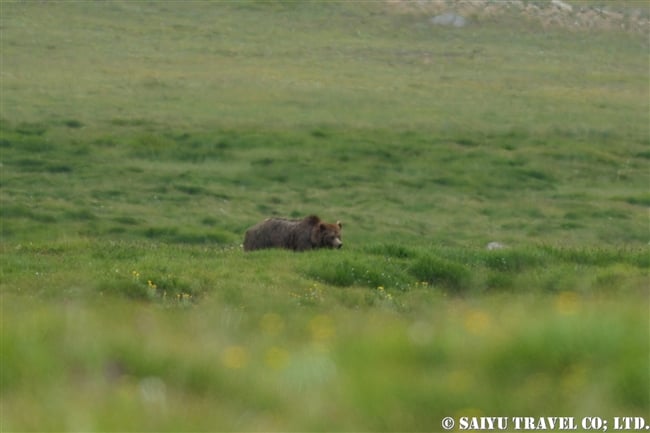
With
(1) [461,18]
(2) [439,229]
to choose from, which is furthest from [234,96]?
(1) [461,18]

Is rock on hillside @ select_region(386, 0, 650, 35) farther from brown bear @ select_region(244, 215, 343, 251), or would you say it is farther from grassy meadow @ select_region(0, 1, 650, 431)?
brown bear @ select_region(244, 215, 343, 251)

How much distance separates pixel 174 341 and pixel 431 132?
30.5 metres

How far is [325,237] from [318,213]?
8.73 m

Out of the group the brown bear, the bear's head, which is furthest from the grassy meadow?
the bear's head

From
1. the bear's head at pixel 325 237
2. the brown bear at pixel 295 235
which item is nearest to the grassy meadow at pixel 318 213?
the brown bear at pixel 295 235

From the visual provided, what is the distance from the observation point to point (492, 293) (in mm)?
14023

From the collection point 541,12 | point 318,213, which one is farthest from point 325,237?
point 541,12

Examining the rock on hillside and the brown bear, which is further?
the rock on hillside

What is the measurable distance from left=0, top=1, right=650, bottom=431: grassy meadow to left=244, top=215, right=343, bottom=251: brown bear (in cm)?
95

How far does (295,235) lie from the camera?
17.9 meters

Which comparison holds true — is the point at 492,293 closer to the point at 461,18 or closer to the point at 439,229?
the point at 439,229

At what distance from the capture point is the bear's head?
17.6m

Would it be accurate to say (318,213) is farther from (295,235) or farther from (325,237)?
(325,237)

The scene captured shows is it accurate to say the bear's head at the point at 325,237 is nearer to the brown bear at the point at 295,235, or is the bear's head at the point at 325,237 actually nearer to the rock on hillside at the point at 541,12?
the brown bear at the point at 295,235
